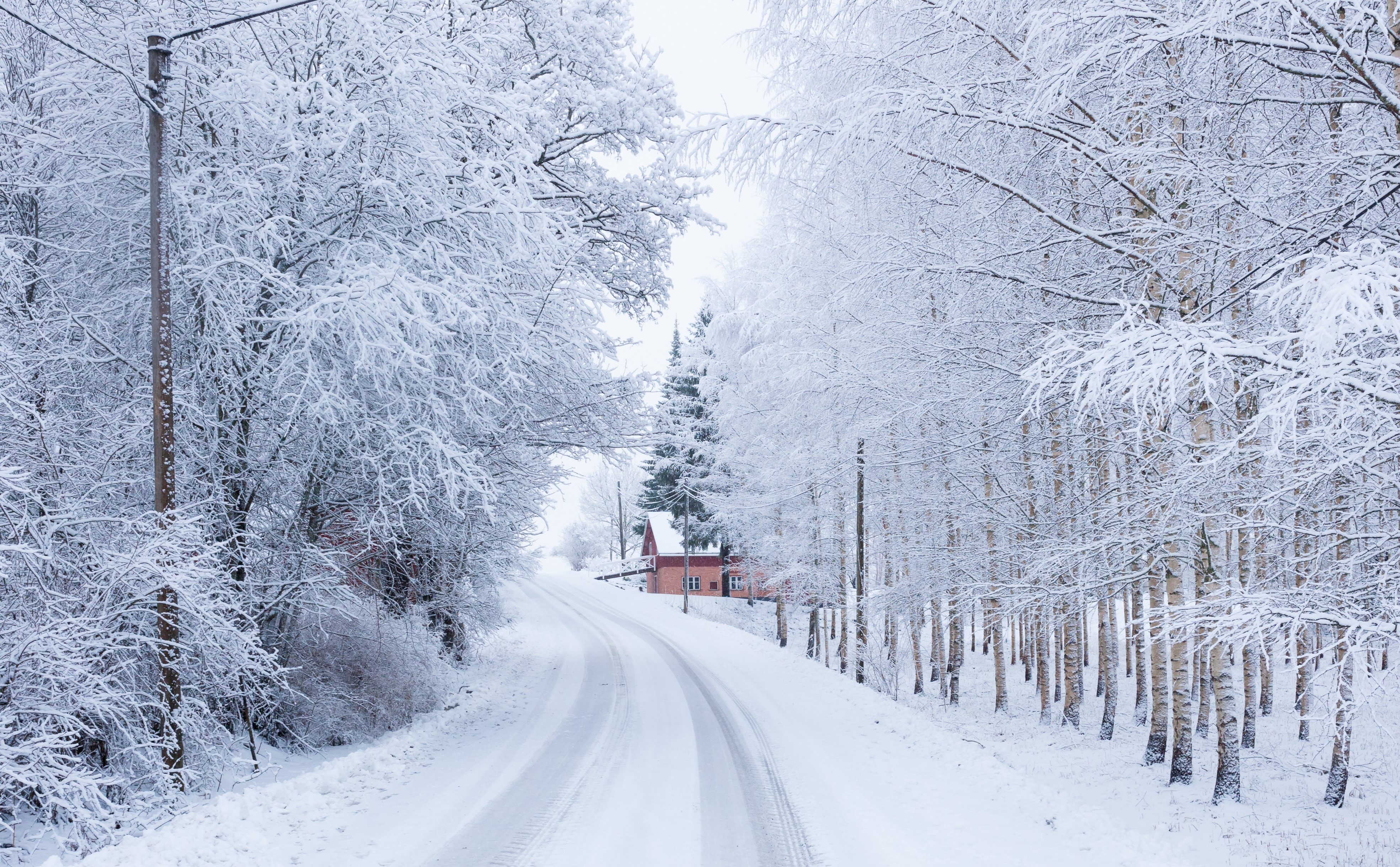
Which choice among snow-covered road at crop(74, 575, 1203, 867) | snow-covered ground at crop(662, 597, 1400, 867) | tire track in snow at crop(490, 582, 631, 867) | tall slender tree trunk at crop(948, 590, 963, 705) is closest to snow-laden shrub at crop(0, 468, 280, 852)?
snow-covered road at crop(74, 575, 1203, 867)

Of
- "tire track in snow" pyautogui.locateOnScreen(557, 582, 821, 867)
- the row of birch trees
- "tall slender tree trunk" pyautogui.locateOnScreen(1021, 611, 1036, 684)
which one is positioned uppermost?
the row of birch trees

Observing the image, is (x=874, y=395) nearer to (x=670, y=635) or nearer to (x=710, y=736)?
(x=710, y=736)

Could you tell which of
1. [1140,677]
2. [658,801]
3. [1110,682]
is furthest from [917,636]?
[658,801]

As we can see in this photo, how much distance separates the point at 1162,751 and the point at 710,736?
242 inches

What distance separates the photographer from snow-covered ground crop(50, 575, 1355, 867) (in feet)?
19.8

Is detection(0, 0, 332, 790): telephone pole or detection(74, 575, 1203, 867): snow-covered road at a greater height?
detection(0, 0, 332, 790): telephone pole

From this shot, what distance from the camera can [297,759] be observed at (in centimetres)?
868

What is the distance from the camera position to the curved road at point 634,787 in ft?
20.0

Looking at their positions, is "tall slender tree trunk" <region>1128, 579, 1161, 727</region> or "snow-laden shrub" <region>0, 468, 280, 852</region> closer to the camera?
"snow-laden shrub" <region>0, 468, 280, 852</region>

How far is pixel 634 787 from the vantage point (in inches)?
311

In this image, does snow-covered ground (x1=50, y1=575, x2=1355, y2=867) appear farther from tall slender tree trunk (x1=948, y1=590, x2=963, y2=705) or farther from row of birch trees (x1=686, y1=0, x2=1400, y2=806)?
tall slender tree trunk (x1=948, y1=590, x2=963, y2=705)

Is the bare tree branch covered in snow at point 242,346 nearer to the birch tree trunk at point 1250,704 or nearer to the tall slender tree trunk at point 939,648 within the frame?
the tall slender tree trunk at point 939,648

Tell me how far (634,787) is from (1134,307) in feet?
21.4

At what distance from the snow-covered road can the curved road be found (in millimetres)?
27
